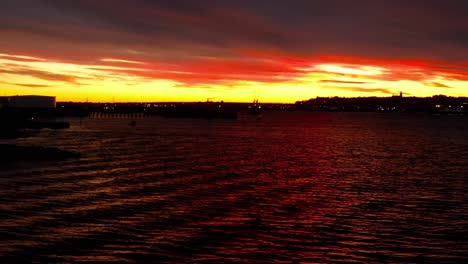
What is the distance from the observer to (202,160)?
65.4 meters

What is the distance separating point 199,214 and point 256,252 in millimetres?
8236

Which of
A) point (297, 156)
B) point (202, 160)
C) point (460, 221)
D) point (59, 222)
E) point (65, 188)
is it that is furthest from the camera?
point (297, 156)

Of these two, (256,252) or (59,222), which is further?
(59,222)

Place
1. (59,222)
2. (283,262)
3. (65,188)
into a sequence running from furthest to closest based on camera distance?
(65,188), (59,222), (283,262)

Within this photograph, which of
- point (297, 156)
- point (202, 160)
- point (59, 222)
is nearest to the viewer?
point (59, 222)

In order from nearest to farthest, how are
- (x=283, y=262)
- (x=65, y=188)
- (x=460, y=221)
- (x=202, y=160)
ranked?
1. (x=283, y=262)
2. (x=460, y=221)
3. (x=65, y=188)
4. (x=202, y=160)

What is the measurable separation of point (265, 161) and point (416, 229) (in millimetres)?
38303

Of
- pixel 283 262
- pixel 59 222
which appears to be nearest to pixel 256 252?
pixel 283 262

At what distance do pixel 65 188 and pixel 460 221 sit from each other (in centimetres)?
2633

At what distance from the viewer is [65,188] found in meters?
40.0

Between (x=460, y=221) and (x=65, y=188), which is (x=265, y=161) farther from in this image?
(x=460, y=221)

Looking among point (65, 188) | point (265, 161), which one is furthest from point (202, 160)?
point (65, 188)

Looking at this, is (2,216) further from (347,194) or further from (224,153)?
(224,153)

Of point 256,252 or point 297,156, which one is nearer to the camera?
point 256,252
